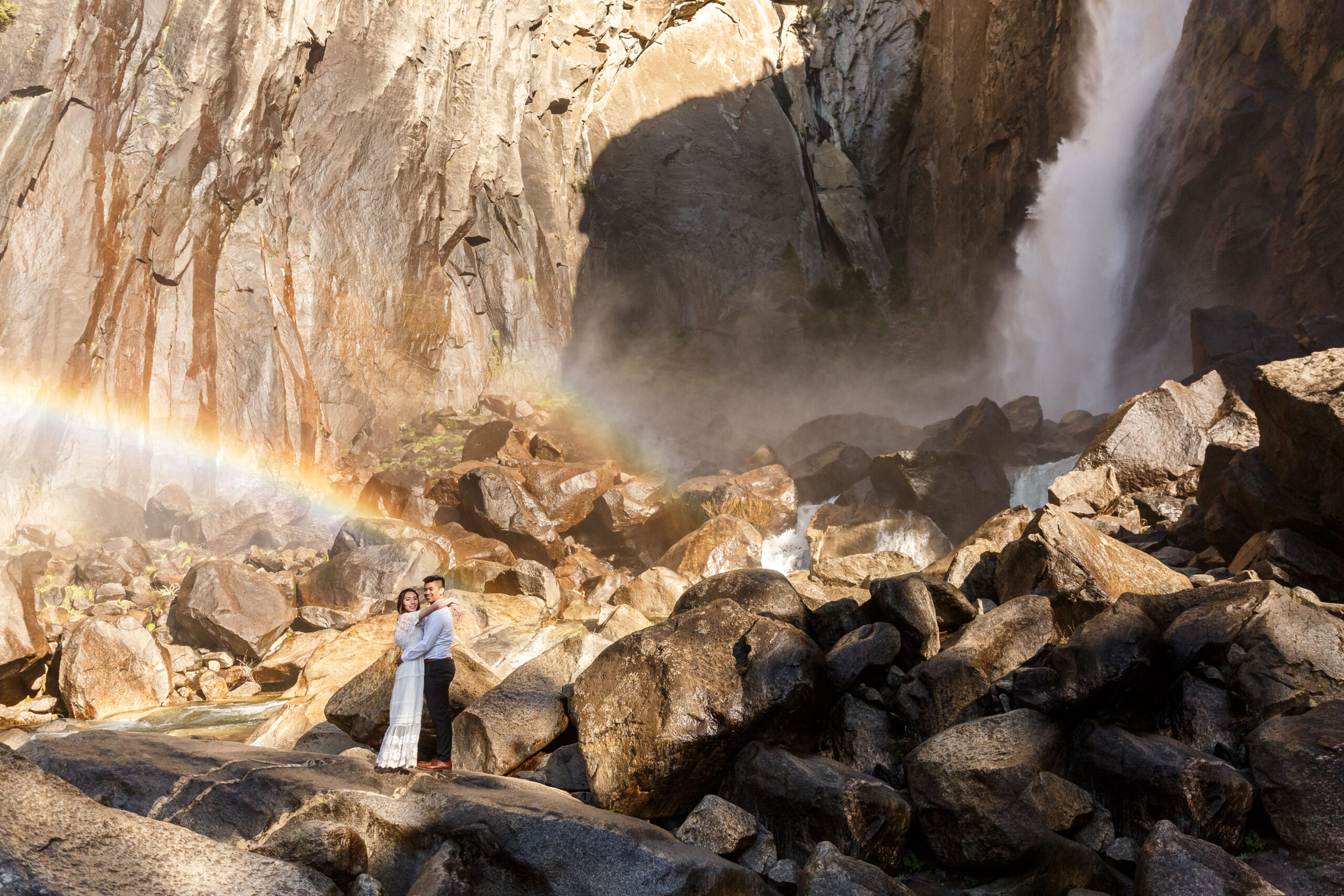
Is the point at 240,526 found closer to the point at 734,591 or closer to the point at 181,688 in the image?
the point at 181,688

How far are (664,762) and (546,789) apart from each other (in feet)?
3.24

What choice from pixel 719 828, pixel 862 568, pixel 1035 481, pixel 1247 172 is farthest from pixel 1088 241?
pixel 719 828

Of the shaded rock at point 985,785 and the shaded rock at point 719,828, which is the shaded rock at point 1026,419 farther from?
the shaded rock at point 719,828

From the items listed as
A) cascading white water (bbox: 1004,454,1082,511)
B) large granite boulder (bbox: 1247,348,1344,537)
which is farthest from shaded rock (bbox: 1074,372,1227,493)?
large granite boulder (bbox: 1247,348,1344,537)

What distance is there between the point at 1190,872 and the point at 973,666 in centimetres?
275

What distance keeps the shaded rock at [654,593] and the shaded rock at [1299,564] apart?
8.54 meters

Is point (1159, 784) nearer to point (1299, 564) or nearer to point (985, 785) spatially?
point (985, 785)

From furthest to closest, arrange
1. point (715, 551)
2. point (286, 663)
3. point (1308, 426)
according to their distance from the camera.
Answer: point (715, 551) < point (286, 663) < point (1308, 426)

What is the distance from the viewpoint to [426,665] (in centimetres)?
654

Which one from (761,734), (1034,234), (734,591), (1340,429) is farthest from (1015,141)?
(761,734)

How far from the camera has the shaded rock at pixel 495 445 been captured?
22859 mm

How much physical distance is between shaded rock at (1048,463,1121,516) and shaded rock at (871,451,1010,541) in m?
3.38

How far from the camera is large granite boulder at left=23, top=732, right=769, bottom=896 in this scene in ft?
14.7

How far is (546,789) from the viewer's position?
5.96 meters
